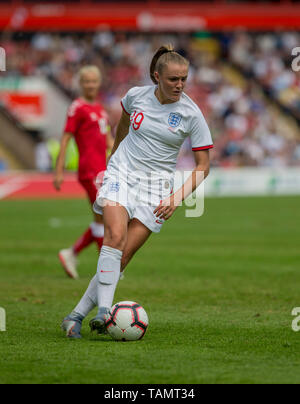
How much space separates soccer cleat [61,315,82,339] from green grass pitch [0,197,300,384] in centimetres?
12

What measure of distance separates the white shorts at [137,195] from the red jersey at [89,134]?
11.8ft

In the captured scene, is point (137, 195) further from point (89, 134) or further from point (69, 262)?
point (69, 262)

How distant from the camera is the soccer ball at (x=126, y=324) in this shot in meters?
6.36

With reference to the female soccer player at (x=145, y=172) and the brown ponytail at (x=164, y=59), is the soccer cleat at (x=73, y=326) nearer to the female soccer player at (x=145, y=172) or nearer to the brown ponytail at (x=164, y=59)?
the female soccer player at (x=145, y=172)

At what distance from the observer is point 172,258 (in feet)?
41.8

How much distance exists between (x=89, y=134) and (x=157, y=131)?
12.5 ft

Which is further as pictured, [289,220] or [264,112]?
[264,112]

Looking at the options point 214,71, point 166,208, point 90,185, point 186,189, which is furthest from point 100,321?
point 214,71

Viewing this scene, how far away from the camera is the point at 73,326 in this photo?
6480 millimetres

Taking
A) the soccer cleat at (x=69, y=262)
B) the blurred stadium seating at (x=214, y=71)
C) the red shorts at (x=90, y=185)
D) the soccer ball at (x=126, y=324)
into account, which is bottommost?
the soccer ball at (x=126, y=324)

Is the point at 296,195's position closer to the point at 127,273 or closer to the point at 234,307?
the point at 127,273

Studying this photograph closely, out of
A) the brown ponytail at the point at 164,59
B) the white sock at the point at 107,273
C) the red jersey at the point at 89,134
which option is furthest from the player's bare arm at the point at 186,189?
the red jersey at the point at 89,134

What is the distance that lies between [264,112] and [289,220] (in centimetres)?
1544

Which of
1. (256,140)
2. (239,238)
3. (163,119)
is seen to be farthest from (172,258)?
(256,140)
